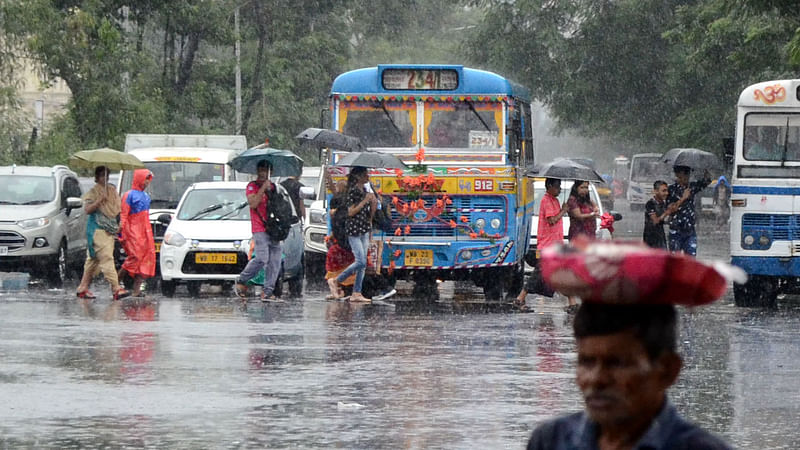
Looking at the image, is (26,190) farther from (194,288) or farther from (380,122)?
(380,122)

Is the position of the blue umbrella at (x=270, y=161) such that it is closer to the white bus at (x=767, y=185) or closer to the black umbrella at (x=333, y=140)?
the black umbrella at (x=333, y=140)

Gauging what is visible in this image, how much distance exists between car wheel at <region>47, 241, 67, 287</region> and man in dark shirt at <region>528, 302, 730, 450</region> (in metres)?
22.4

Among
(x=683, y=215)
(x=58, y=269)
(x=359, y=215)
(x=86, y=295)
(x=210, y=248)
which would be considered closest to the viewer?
(x=359, y=215)

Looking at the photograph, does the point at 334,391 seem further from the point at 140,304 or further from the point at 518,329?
the point at 140,304

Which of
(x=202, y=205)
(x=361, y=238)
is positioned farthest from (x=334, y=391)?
(x=202, y=205)

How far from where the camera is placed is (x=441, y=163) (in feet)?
67.4

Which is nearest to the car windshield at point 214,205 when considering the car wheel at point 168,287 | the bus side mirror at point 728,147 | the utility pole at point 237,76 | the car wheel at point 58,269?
the car wheel at point 168,287

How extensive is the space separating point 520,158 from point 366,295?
2840 mm

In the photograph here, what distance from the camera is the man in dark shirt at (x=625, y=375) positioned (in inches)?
121

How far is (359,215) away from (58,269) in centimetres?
740

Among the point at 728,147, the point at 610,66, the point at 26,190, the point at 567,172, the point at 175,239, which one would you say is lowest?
the point at 175,239

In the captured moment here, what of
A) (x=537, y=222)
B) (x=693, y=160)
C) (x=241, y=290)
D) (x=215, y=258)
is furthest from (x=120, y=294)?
(x=537, y=222)

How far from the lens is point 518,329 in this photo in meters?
16.5

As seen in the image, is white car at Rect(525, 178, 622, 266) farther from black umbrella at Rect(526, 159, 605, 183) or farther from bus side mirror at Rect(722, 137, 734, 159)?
bus side mirror at Rect(722, 137, 734, 159)
